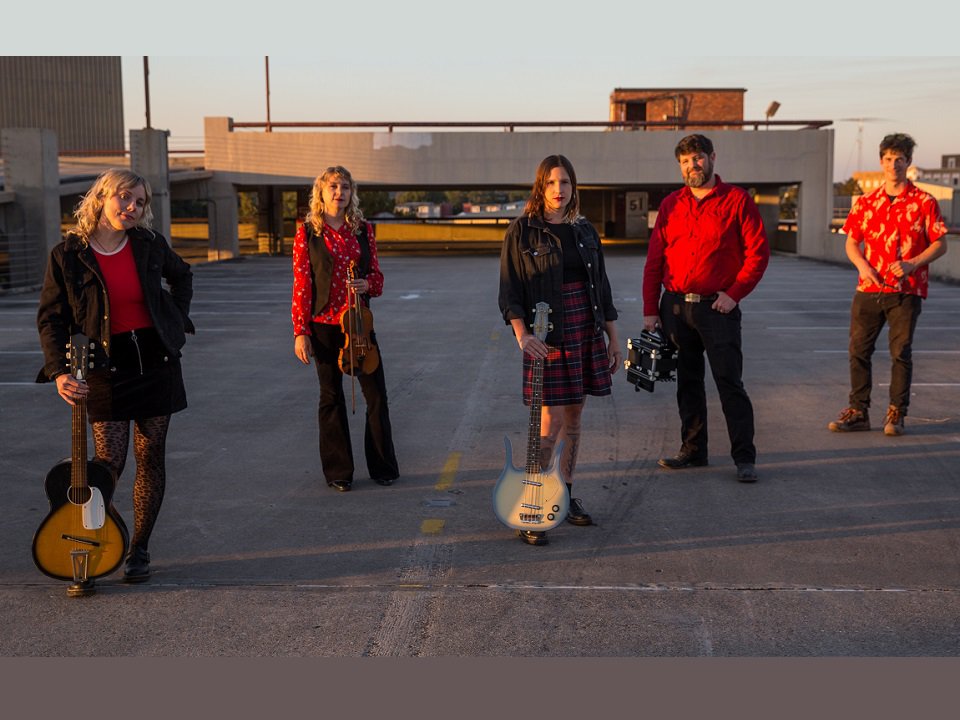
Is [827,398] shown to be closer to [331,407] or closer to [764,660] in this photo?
[331,407]

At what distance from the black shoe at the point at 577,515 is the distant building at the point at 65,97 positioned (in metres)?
87.4

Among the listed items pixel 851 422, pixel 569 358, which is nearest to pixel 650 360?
pixel 569 358

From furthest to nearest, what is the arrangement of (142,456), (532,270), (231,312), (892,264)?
(231,312), (892,264), (532,270), (142,456)

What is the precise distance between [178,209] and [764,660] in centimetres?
8812

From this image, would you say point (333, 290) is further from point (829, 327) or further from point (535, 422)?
point (829, 327)

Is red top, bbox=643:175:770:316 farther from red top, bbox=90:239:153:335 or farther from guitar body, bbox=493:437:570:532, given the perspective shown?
red top, bbox=90:239:153:335

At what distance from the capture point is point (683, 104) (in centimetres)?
5412

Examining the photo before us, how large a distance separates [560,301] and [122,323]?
6.98 ft

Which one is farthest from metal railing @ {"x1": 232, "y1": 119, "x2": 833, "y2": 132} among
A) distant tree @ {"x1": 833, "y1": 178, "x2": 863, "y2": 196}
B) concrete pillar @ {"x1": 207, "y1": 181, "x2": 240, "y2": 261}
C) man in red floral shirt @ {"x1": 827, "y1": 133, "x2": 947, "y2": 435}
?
distant tree @ {"x1": 833, "y1": 178, "x2": 863, "y2": 196}

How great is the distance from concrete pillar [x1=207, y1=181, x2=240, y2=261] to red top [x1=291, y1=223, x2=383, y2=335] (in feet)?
111

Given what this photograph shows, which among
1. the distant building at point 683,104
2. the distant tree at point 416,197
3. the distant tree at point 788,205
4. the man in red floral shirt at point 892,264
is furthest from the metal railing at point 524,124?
the distant tree at point 416,197

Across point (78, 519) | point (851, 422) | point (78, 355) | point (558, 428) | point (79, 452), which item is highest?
point (78, 355)

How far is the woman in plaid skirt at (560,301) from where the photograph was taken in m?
5.64

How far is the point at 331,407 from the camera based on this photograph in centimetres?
669
